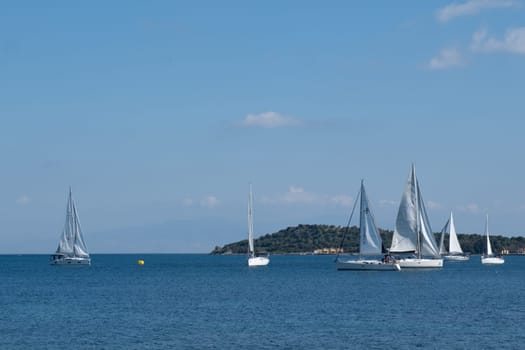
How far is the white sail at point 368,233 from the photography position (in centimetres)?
11888

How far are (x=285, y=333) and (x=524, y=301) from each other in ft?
100

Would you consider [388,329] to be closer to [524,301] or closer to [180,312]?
[180,312]

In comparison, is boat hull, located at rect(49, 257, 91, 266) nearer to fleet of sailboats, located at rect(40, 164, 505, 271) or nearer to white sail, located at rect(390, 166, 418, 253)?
fleet of sailboats, located at rect(40, 164, 505, 271)

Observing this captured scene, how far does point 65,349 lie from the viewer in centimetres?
4584

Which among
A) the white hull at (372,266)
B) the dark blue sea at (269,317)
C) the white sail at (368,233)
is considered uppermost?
the white sail at (368,233)

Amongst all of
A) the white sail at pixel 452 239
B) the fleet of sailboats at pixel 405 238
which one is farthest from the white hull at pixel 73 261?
the white sail at pixel 452 239

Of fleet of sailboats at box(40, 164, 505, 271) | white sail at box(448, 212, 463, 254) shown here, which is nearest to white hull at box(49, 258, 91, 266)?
fleet of sailboats at box(40, 164, 505, 271)

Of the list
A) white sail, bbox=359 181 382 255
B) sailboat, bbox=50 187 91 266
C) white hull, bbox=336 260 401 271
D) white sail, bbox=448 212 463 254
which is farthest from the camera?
white sail, bbox=448 212 463 254

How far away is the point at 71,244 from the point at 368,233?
193 ft

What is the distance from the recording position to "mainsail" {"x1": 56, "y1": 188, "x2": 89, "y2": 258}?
149m

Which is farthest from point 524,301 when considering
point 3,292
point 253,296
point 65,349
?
point 3,292

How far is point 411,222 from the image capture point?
11612 centimetres

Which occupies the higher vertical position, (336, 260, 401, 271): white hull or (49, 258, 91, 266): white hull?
(49, 258, 91, 266): white hull

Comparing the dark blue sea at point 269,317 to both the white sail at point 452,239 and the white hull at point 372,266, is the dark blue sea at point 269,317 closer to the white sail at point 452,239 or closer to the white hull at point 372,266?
the white hull at point 372,266
